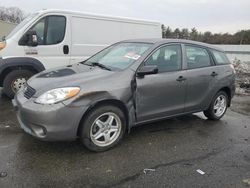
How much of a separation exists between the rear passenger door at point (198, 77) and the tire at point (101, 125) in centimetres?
154

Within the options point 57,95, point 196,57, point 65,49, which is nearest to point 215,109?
point 196,57

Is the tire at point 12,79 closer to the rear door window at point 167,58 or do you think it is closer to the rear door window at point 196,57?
the rear door window at point 167,58

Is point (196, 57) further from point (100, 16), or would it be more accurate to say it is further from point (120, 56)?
point (100, 16)

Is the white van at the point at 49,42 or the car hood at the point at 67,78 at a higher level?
the white van at the point at 49,42

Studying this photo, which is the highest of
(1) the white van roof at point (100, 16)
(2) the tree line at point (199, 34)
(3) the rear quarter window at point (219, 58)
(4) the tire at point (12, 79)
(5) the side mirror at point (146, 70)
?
(2) the tree line at point (199, 34)

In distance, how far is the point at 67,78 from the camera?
13.0ft

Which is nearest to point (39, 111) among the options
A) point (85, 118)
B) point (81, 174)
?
point (85, 118)

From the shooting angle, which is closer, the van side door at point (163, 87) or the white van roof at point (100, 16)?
the van side door at point (163, 87)

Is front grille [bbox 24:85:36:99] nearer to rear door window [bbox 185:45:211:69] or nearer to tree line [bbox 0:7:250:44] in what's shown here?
rear door window [bbox 185:45:211:69]

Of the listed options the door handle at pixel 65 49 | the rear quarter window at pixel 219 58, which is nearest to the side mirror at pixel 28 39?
the door handle at pixel 65 49

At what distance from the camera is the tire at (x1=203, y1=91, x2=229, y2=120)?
5647 millimetres

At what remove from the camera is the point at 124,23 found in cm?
845

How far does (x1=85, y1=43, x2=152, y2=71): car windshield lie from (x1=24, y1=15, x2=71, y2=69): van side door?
7.49ft

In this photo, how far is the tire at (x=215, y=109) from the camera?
565 cm
